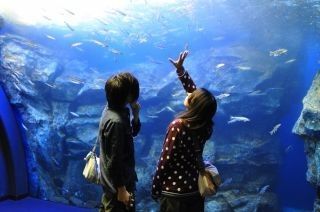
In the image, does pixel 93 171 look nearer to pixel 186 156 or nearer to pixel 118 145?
pixel 118 145

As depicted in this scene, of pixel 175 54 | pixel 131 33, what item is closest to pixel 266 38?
pixel 175 54

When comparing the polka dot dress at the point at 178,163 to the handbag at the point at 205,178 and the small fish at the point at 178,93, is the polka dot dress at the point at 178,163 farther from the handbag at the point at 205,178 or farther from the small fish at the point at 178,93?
the small fish at the point at 178,93

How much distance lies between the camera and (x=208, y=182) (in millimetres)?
2719

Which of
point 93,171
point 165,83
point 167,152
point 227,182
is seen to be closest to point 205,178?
point 167,152

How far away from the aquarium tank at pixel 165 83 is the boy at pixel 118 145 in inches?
162

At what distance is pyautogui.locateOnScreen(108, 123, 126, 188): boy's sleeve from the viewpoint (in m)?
2.62

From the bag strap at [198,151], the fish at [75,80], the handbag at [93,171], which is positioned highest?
the fish at [75,80]

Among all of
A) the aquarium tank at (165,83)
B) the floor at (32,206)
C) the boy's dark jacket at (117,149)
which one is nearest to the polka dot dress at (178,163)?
the boy's dark jacket at (117,149)

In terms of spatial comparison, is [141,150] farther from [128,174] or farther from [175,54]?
[128,174]

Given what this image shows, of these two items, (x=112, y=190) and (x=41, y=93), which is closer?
(x=112, y=190)

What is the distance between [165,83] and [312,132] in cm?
565

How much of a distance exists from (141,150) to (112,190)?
6.85 meters

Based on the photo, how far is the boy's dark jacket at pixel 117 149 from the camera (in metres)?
2.64

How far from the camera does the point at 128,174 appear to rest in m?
2.83
